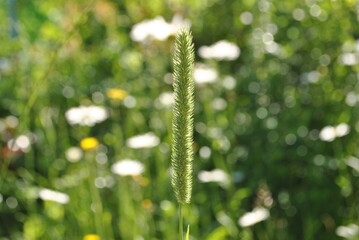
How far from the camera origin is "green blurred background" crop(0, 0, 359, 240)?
2260 mm

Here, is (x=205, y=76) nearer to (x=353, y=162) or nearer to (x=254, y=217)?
(x=353, y=162)

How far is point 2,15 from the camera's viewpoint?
4125 mm

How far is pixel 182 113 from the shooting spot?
0.71 meters

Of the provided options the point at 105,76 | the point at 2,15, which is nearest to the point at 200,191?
the point at 105,76

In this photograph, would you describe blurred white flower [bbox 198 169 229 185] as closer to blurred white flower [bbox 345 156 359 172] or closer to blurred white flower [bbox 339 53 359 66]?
blurred white flower [bbox 345 156 359 172]

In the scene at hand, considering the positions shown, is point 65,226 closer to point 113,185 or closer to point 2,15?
point 113,185

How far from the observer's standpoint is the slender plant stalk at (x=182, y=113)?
70 centimetres

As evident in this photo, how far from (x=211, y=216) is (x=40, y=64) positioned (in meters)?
1.71

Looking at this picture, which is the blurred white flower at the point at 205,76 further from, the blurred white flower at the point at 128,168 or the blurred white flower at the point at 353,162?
the blurred white flower at the point at 353,162

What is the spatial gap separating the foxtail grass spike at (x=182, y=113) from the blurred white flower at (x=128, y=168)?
160 cm

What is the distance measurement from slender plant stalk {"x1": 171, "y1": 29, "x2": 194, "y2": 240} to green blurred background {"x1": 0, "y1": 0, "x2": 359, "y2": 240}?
3.02ft

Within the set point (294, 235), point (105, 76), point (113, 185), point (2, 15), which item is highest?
point (2, 15)

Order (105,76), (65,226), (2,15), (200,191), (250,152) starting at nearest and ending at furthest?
(65,226) → (200,191) → (250,152) → (105,76) → (2,15)

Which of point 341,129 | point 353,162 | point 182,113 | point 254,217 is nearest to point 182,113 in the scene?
point 182,113
